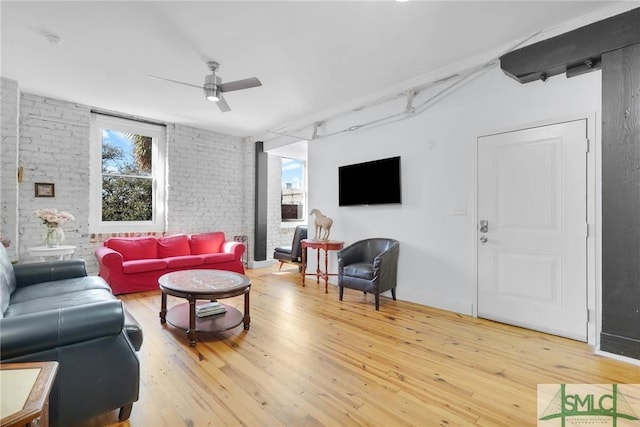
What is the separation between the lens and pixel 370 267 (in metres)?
3.74

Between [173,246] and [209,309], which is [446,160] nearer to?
[209,309]

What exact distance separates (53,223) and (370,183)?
13.7 ft

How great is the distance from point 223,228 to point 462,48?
5005mm

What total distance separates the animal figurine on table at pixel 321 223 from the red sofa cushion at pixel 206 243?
6.29 feet

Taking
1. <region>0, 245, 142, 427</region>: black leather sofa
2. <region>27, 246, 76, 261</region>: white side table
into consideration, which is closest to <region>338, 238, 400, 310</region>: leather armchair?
<region>0, 245, 142, 427</region>: black leather sofa

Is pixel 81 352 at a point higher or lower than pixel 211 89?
lower

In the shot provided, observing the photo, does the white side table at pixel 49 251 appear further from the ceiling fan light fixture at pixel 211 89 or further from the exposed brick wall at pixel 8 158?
the ceiling fan light fixture at pixel 211 89

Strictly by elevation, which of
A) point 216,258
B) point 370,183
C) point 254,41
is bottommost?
point 216,258

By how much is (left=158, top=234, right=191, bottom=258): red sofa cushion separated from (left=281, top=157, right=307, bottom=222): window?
2613 mm

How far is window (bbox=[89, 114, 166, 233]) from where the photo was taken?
485 centimetres

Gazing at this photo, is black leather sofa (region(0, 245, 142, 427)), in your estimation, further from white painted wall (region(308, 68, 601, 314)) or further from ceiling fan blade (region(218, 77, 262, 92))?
white painted wall (region(308, 68, 601, 314))

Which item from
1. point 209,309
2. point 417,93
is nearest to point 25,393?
point 209,309

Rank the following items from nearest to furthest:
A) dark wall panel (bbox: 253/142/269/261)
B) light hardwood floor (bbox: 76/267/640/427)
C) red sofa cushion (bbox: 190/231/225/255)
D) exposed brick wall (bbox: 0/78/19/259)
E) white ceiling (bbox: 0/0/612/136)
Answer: light hardwood floor (bbox: 76/267/640/427) → white ceiling (bbox: 0/0/612/136) → exposed brick wall (bbox: 0/78/19/259) → red sofa cushion (bbox: 190/231/225/255) → dark wall panel (bbox: 253/142/269/261)

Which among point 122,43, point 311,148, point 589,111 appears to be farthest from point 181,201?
point 589,111
